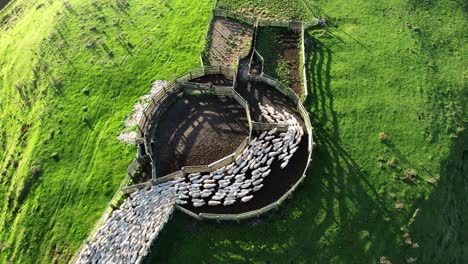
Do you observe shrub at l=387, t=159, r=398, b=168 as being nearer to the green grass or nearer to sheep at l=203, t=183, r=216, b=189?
sheep at l=203, t=183, r=216, b=189

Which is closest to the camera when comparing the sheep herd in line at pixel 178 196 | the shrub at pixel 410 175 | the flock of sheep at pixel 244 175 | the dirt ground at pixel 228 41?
the sheep herd in line at pixel 178 196

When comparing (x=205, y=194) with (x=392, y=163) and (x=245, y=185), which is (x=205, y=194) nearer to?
(x=245, y=185)

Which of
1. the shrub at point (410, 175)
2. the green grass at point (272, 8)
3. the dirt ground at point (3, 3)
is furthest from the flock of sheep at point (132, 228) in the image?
the dirt ground at point (3, 3)

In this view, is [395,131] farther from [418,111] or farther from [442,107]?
[442,107]

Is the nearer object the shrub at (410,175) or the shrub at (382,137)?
the shrub at (410,175)

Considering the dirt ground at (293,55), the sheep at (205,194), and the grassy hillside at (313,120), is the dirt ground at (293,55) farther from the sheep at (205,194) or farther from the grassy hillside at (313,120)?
the sheep at (205,194)

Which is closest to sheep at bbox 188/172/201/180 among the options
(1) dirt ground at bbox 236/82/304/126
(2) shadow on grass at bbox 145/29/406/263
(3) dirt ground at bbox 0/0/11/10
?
(2) shadow on grass at bbox 145/29/406/263

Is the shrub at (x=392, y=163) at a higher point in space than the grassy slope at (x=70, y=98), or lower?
lower
